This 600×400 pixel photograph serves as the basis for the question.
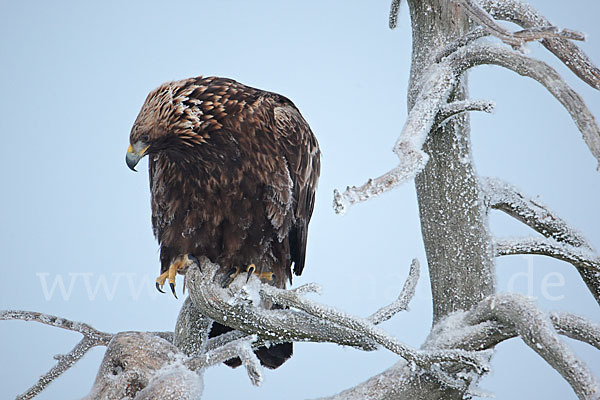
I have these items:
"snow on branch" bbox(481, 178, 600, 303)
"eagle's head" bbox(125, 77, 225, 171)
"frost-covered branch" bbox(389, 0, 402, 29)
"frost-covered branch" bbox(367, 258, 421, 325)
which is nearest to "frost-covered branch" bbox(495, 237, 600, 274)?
"snow on branch" bbox(481, 178, 600, 303)

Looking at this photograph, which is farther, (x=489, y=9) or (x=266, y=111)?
(x=266, y=111)

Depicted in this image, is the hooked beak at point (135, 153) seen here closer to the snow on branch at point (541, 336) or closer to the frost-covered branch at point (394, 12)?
the frost-covered branch at point (394, 12)

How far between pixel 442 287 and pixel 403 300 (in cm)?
14

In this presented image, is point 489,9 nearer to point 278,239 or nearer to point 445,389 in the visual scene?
point 278,239

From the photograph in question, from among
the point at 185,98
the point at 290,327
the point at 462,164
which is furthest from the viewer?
the point at 185,98

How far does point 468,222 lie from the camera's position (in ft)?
6.46

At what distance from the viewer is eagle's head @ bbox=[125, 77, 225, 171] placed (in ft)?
6.70

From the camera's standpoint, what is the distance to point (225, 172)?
209 cm

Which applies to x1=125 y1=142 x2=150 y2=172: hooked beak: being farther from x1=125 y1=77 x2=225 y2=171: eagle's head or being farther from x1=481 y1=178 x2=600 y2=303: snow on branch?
x1=481 y1=178 x2=600 y2=303: snow on branch

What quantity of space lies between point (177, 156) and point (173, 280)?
0.42 m

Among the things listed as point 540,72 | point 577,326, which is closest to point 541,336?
point 577,326

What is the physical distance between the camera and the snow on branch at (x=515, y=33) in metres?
1.54

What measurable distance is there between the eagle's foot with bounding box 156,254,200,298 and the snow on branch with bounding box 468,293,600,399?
968 mm

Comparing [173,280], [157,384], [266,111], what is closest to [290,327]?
[157,384]
